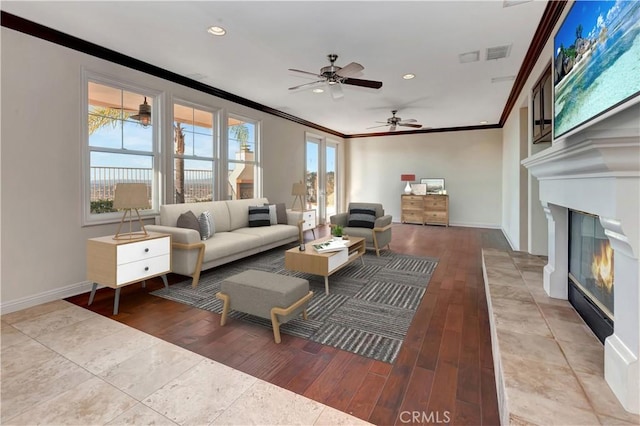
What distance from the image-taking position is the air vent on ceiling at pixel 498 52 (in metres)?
3.57

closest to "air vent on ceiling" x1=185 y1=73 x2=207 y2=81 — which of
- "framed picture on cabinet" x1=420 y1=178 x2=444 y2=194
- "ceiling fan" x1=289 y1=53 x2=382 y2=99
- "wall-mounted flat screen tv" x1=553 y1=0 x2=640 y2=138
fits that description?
"ceiling fan" x1=289 y1=53 x2=382 y2=99

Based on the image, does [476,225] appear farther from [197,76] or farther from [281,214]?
[197,76]

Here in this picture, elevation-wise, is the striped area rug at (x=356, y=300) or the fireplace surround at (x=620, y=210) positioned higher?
the fireplace surround at (x=620, y=210)

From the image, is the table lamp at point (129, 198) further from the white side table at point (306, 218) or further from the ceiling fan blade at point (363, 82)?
the white side table at point (306, 218)

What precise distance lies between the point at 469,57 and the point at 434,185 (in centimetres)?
538

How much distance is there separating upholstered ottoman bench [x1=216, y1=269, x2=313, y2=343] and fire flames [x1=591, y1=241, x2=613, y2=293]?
6.55ft

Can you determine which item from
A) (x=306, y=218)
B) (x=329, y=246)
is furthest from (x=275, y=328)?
(x=306, y=218)

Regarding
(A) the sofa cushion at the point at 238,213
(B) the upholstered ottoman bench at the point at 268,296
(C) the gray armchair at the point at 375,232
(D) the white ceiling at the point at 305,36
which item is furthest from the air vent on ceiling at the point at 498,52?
(A) the sofa cushion at the point at 238,213

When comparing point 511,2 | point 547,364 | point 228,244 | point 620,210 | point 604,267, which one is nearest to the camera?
point 620,210

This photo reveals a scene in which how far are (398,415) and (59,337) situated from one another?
2.64 metres

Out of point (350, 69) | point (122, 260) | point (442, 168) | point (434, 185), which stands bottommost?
point (122, 260)

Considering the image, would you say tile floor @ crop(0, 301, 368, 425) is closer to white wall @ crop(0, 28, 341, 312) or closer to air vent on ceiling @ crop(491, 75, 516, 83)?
white wall @ crop(0, 28, 341, 312)

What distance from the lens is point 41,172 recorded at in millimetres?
3152

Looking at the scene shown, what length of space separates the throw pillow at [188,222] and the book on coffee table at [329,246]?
160 cm
